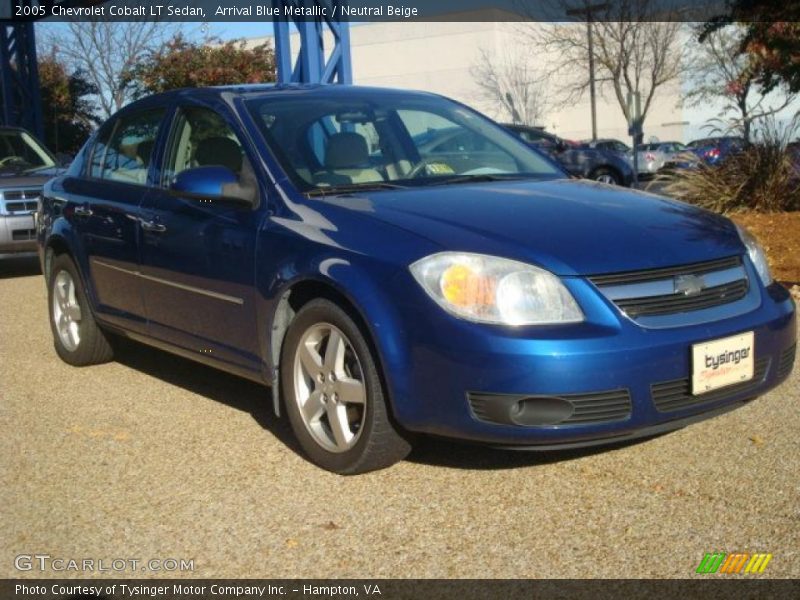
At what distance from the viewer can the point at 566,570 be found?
134 inches

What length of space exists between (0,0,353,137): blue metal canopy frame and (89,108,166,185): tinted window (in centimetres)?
494

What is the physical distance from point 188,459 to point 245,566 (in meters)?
1.28

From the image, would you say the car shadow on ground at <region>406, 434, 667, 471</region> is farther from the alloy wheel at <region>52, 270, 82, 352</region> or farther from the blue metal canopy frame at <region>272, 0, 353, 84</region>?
the blue metal canopy frame at <region>272, 0, 353, 84</region>

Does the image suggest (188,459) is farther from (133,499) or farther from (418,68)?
(418,68)

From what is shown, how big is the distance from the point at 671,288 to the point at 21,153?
10.1 meters

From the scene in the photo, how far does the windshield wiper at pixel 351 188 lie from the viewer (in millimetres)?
4656

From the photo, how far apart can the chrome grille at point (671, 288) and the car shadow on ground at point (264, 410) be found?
2.54 feet

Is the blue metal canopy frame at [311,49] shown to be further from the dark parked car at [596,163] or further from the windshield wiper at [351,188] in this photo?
the dark parked car at [596,163]

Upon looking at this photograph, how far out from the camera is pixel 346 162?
4.92 meters

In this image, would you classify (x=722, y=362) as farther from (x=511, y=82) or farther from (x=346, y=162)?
(x=511, y=82)

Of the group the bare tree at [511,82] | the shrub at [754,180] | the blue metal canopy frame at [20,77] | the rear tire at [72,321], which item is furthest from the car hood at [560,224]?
the bare tree at [511,82]

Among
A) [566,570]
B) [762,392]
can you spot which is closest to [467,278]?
[566,570]

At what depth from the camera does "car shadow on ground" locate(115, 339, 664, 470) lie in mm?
4523

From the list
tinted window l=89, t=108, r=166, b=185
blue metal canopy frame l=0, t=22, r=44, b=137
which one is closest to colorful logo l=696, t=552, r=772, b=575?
tinted window l=89, t=108, r=166, b=185
